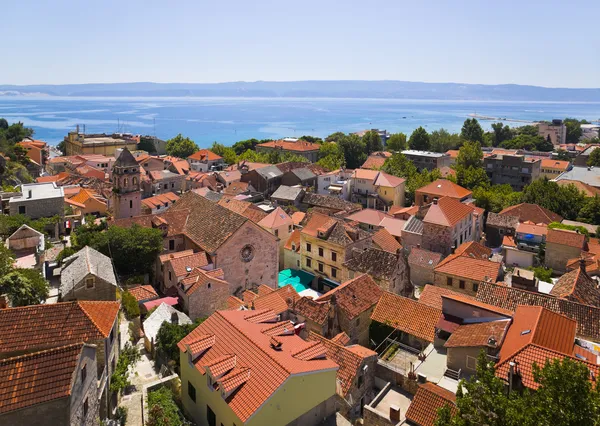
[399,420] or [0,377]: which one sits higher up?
[0,377]

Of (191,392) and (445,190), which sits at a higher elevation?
(445,190)

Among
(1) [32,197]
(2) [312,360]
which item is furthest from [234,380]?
(1) [32,197]

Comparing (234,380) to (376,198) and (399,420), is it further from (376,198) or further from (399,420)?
(376,198)

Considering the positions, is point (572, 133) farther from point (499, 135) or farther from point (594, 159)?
point (594, 159)

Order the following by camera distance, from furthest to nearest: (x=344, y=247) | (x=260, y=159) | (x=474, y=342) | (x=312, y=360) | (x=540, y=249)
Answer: (x=260, y=159) → (x=540, y=249) → (x=344, y=247) → (x=474, y=342) → (x=312, y=360)

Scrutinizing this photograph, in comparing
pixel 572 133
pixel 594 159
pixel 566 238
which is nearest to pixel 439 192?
pixel 566 238
